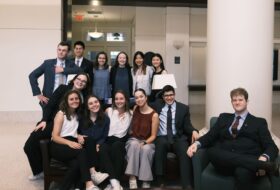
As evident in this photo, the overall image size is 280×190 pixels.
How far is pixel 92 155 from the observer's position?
4066 mm

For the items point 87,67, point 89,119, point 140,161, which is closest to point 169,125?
point 140,161

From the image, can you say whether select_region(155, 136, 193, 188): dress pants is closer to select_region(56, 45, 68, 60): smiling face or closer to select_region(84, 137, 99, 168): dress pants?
select_region(84, 137, 99, 168): dress pants

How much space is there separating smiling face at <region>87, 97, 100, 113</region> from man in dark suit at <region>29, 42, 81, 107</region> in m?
0.86

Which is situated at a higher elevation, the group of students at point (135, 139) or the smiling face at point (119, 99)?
the smiling face at point (119, 99)

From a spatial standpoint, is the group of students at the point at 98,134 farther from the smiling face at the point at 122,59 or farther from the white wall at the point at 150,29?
the white wall at the point at 150,29

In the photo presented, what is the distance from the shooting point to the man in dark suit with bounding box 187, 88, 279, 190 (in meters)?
3.31

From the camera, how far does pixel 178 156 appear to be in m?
4.10

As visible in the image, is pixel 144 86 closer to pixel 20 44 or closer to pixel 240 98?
pixel 240 98

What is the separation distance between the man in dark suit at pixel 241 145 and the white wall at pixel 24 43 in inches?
225

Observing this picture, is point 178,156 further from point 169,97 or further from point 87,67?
point 87,67

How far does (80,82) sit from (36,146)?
0.93 m

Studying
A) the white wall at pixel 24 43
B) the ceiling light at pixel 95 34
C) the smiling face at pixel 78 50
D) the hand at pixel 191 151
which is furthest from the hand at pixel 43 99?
the ceiling light at pixel 95 34

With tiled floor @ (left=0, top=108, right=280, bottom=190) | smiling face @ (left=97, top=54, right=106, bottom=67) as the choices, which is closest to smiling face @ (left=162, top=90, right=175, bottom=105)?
smiling face @ (left=97, top=54, right=106, bottom=67)

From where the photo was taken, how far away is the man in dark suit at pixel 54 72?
4953 mm
